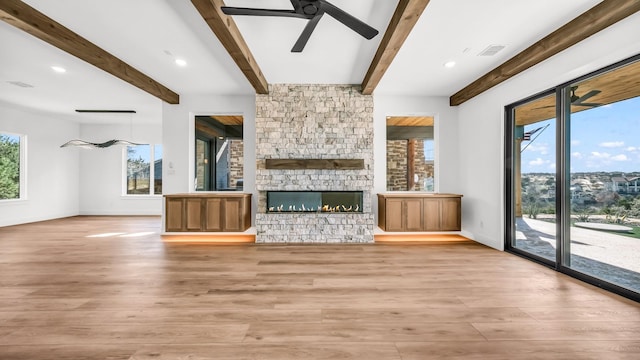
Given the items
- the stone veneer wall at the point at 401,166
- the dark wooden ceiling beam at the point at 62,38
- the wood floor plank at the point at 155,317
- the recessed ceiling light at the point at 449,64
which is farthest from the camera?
Answer: the stone veneer wall at the point at 401,166

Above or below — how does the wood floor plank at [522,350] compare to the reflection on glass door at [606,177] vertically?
below

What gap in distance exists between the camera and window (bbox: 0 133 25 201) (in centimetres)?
642

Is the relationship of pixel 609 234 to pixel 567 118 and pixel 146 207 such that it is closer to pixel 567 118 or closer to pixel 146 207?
pixel 567 118

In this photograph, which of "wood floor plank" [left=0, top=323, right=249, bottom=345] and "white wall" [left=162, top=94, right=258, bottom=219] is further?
"white wall" [left=162, top=94, right=258, bottom=219]

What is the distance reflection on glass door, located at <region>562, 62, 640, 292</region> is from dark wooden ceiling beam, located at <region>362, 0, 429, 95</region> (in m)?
2.15

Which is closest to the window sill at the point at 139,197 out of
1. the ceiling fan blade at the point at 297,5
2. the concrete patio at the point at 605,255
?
the ceiling fan blade at the point at 297,5

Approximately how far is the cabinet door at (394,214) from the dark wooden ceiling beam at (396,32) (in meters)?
2.21

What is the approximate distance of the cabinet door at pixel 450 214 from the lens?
5008 millimetres

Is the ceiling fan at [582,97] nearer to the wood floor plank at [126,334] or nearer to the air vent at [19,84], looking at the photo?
the wood floor plank at [126,334]

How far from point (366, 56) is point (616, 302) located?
147 inches

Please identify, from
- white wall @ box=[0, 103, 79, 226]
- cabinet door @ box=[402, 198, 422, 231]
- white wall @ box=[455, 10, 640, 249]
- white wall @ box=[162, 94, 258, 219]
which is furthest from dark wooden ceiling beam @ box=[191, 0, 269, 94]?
white wall @ box=[0, 103, 79, 226]

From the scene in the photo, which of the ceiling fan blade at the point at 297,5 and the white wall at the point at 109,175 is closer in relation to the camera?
the ceiling fan blade at the point at 297,5

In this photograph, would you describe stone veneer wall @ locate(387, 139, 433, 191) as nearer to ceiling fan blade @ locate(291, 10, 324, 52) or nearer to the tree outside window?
ceiling fan blade @ locate(291, 10, 324, 52)

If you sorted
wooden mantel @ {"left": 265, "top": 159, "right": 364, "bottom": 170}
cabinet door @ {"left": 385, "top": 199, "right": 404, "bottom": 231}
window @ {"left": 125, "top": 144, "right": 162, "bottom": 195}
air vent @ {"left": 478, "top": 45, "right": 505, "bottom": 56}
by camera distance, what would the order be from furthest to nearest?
window @ {"left": 125, "top": 144, "right": 162, "bottom": 195}
cabinet door @ {"left": 385, "top": 199, "right": 404, "bottom": 231}
wooden mantel @ {"left": 265, "top": 159, "right": 364, "bottom": 170}
air vent @ {"left": 478, "top": 45, "right": 505, "bottom": 56}
